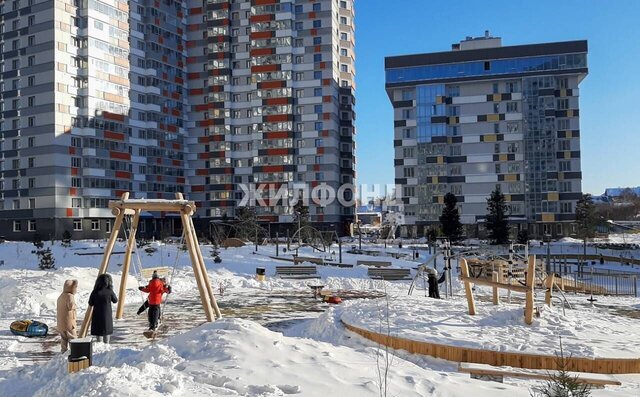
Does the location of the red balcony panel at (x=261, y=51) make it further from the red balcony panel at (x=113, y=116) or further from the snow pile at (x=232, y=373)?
the snow pile at (x=232, y=373)

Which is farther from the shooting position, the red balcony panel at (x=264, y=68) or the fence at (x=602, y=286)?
the red balcony panel at (x=264, y=68)

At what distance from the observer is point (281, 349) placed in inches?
364

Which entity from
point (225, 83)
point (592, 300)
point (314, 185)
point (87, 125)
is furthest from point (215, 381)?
point (225, 83)

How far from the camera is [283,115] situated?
282 feet

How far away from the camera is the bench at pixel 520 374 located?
8.83 metres

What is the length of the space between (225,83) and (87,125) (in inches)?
968

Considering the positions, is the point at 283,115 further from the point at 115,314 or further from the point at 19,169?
the point at 115,314

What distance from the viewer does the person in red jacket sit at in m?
14.0

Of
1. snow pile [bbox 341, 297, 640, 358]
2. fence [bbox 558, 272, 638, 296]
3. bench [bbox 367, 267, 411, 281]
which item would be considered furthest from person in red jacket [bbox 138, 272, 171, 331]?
fence [bbox 558, 272, 638, 296]

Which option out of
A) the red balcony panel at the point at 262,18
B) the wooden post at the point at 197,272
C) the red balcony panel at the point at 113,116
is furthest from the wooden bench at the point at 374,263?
the red balcony panel at the point at 262,18

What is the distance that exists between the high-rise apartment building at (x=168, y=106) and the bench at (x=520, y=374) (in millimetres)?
67686

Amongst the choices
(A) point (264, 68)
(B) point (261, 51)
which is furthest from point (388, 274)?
(B) point (261, 51)

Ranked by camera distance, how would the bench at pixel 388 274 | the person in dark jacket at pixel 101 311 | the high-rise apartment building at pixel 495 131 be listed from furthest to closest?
the high-rise apartment building at pixel 495 131 → the bench at pixel 388 274 → the person in dark jacket at pixel 101 311

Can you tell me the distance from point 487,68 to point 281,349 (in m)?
80.8
